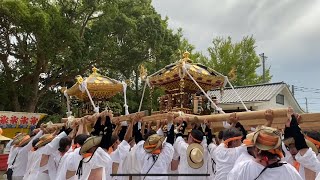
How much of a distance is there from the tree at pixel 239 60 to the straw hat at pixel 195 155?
21.3 m

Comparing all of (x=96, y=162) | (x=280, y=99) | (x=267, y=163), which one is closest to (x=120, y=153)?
(x=96, y=162)

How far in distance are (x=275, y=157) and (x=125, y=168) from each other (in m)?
3.34

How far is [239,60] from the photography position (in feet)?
86.5

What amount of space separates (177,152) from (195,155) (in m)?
0.57

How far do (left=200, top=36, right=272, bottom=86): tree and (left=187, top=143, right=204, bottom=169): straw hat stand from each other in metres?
21.3

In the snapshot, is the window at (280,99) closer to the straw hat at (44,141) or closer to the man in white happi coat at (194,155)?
the man in white happi coat at (194,155)

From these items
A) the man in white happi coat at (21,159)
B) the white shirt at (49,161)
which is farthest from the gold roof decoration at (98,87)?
the white shirt at (49,161)

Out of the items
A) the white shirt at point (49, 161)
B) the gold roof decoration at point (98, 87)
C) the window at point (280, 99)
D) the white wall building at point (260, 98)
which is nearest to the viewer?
the white shirt at point (49, 161)

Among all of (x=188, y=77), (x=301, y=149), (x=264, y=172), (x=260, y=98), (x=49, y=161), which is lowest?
(x=49, y=161)

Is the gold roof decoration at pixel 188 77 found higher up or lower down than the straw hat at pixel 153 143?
higher up

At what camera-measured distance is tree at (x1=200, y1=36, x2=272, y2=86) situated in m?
26.2

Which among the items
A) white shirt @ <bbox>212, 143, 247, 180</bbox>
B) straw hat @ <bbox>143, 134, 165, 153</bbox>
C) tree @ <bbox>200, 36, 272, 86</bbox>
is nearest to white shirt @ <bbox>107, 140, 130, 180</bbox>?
straw hat @ <bbox>143, 134, 165, 153</bbox>

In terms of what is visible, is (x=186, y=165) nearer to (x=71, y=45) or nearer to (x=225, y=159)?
(x=225, y=159)

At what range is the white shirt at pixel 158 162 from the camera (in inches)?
197
